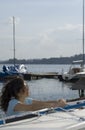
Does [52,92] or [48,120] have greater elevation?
[48,120]

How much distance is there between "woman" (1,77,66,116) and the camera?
18.5ft

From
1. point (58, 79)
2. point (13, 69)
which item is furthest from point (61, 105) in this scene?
point (13, 69)

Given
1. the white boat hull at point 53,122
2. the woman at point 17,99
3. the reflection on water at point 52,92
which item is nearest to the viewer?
the white boat hull at point 53,122

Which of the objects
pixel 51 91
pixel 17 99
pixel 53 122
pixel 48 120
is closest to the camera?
pixel 53 122

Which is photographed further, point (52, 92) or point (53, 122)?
point (52, 92)

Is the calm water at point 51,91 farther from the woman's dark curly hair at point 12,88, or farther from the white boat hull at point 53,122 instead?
the white boat hull at point 53,122

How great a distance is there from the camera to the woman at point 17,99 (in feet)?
18.5

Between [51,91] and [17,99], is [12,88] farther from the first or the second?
[51,91]

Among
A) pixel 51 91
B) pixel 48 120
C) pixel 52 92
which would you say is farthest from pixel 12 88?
pixel 51 91

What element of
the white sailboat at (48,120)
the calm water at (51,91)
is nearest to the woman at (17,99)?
the white sailboat at (48,120)

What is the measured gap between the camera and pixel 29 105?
5691 mm

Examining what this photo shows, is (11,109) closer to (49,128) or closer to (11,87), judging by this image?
(11,87)

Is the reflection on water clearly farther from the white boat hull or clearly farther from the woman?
the white boat hull

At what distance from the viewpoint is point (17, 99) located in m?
5.72
